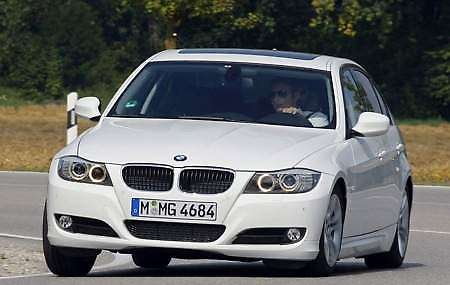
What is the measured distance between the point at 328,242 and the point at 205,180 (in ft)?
3.34

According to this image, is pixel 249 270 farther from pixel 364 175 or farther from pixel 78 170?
pixel 78 170

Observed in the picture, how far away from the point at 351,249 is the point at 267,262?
1.06 metres

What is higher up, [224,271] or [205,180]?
[205,180]

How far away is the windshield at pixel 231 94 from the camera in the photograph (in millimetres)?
11703

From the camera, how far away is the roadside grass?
1106 inches

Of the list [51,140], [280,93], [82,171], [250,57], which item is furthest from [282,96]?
[51,140]

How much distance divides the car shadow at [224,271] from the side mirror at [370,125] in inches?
37.8

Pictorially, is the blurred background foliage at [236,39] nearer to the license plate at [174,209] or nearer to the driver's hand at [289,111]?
the driver's hand at [289,111]

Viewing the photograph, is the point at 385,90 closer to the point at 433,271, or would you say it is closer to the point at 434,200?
the point at 434,200

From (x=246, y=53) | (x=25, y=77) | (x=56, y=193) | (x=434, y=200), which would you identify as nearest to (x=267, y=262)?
(x=56, y=193)

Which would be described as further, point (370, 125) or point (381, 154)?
point (381, 154)

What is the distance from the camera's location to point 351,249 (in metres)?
11.7

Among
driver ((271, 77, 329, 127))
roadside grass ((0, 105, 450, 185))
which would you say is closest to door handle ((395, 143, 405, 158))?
driver ((271, 77, 329, 127))

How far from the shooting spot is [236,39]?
59469 mm
